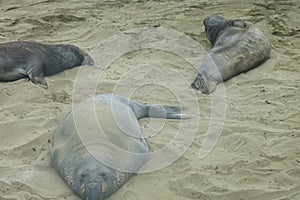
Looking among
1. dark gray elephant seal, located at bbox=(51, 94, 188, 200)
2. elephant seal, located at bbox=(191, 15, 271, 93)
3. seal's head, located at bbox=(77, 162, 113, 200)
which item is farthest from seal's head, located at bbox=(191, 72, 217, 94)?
seal's head, located at bbox=(77, 162, 113, 200)

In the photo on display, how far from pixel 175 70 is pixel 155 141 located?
1.54 m

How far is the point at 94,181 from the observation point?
3418 millimetres

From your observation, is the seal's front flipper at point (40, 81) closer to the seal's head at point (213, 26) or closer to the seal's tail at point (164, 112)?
the seal's tail at point (164, 112)

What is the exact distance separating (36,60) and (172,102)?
1.38 metres

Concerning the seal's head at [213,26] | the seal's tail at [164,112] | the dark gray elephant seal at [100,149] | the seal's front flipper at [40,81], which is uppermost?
the dark gray elephant seal at [100,149]

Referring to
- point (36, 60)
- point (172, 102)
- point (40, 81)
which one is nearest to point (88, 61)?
point (36, 60)

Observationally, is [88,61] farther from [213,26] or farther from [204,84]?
[213,26]

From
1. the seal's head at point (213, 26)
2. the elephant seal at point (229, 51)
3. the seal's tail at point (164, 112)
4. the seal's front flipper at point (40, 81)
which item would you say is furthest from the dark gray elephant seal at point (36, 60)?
the seal's head at point (213, 26)

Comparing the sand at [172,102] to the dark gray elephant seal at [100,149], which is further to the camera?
the sand at [172,102]

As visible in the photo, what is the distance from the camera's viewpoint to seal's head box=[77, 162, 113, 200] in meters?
3.40

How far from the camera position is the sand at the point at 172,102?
3.74 meters

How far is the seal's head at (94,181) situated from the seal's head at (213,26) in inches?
123

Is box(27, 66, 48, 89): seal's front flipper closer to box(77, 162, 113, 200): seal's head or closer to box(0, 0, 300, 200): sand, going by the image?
box(0, 0, 300, 200): sand

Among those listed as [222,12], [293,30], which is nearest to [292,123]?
[293,30]
